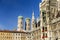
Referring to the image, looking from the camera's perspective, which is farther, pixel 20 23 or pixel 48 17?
pixel 20 23

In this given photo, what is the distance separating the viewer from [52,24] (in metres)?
81.0

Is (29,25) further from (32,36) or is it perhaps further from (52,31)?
(52,31)

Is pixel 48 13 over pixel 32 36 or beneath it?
over

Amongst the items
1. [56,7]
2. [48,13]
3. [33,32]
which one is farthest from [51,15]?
[33,32]

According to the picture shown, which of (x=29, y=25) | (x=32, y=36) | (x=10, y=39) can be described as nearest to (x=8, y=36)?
(x=10, y=39)

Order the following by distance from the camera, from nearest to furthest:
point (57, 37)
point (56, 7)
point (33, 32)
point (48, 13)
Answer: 1. point (57, 37)
2. point (48, 13)
3. point (56, 7)
4. point (33, 32)

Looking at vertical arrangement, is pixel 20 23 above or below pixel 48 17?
below

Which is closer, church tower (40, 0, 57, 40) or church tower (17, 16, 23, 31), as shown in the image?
church tower (40, 0, 57, 40)

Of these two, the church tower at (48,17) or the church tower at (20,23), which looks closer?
the church tower at (48,17)

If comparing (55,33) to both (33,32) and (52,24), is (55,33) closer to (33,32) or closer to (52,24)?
(52,24)

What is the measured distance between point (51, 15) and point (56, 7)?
7.35m

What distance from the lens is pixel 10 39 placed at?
121 meters

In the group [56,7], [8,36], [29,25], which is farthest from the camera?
[29,25]

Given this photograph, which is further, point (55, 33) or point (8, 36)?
point (8, 36)
